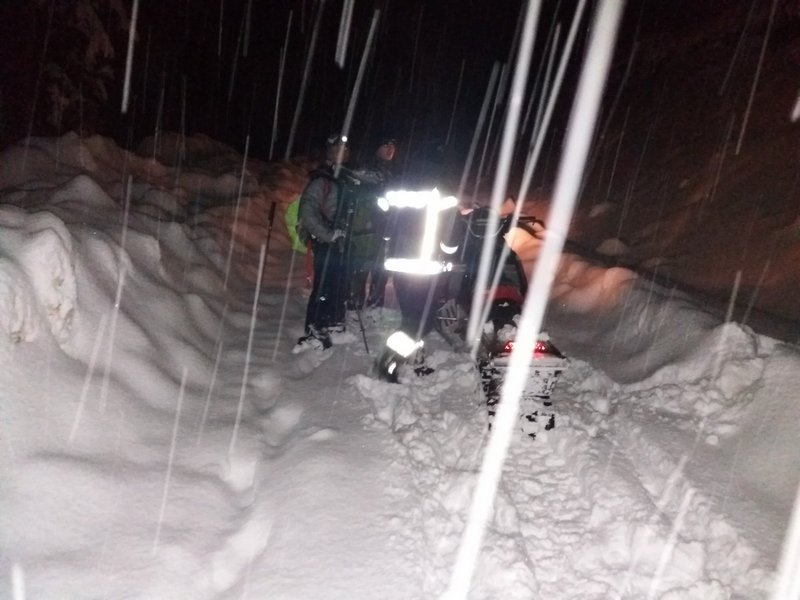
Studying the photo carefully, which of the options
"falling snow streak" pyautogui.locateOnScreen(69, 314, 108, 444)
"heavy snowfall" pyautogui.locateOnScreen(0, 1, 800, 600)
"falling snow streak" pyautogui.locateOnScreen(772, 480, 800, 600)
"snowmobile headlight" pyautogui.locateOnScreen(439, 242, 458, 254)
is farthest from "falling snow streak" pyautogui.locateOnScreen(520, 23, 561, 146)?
"falling snow streak" pyautogui.locateOnScreen(772, 480, 800, 600)

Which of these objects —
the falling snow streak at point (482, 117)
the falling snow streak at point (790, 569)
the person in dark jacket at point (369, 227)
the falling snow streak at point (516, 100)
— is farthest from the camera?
the falling snow streak at point (482, 117)

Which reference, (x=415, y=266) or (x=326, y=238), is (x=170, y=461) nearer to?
(x=415, y=266)

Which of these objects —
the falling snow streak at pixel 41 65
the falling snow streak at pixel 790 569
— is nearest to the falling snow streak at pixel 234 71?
the falling snow streak at pixel 41 65

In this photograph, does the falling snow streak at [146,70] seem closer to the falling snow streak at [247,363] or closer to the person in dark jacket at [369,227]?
the falling snow streak at [247,363]

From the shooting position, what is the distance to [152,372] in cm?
463

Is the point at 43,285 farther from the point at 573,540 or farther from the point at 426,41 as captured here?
the point at 426,41

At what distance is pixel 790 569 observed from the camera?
9.84ft

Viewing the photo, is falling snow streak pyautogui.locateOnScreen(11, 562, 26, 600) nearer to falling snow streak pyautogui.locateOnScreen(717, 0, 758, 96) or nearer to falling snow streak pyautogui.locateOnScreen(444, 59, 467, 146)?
falling snow streak pyautogui.locateOnScreen(717, 0, 758, 96)

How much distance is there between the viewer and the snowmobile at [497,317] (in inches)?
164

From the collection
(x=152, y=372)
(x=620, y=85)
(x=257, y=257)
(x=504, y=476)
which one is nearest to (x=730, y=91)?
(x=620, y=85)

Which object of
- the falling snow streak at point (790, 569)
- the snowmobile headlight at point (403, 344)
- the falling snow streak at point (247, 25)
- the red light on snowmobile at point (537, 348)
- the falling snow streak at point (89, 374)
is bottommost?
the falling snow streak at point (89, 374)

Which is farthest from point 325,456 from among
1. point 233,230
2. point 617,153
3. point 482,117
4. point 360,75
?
point 360,75

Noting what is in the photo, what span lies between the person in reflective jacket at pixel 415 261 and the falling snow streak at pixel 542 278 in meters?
0.90

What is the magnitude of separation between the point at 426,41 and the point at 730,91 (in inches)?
833
